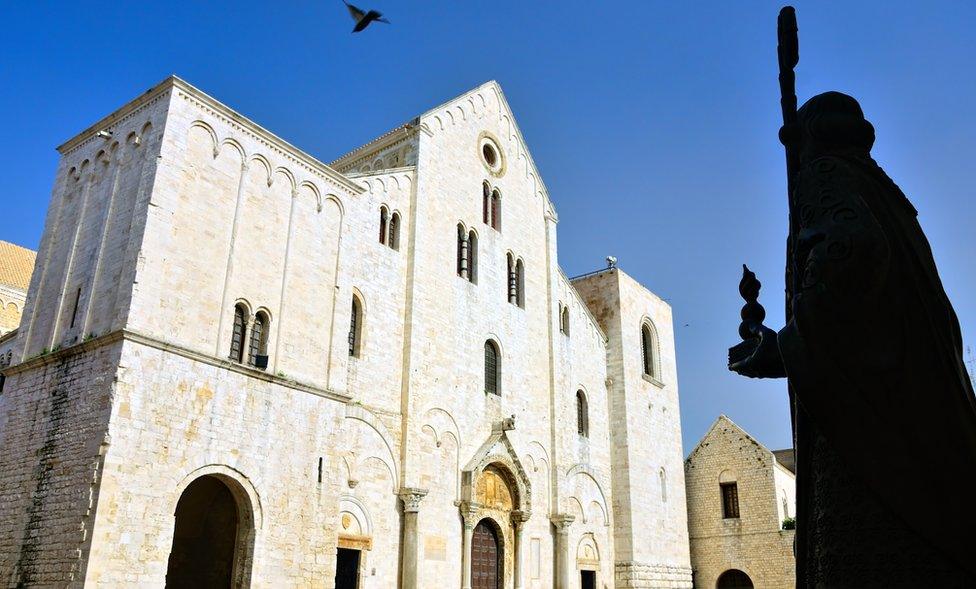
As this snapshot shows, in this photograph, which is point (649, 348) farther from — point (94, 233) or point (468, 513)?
point (94, 233)

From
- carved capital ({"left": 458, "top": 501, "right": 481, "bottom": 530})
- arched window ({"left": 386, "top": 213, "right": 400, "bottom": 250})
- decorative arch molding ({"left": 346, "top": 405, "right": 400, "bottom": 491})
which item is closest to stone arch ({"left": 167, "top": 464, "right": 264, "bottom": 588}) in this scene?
decorative arch molding ({"left": 346, "top": 405, "right": 400, "bottom": 491})

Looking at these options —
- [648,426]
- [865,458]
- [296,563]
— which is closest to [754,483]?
[648,426]

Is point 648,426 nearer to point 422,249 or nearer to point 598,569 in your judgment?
point 598,569

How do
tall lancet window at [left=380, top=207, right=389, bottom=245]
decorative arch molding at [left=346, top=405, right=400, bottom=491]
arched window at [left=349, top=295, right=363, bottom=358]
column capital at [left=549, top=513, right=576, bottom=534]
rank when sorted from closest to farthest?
1. decorative arch molding at [left=346, top=405, right=400, bottom=491]
2. arched window at [left=349, top=295, right=363, bottom=358]
3. tall lancet window at [left=380, top=207, right=389, bottom=245]
4. column capital at [left=549, top=513, right=576, bottom=534]

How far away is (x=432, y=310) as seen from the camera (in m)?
18.1

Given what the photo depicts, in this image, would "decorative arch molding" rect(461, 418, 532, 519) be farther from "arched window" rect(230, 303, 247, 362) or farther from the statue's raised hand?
the statue's raised hand

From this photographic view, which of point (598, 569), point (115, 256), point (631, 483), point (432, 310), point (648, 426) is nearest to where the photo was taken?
point (115, 256)

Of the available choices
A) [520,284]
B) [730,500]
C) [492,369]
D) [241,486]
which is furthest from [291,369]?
[730,500]

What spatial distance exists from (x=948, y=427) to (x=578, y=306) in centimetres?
2145

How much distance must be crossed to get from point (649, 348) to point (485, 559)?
1189 cm

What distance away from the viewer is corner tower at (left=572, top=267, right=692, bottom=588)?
Result: 2362cm

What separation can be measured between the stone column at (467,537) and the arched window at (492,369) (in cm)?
319

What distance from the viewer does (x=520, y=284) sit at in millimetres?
21906

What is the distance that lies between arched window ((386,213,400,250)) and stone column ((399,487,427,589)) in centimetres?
550
